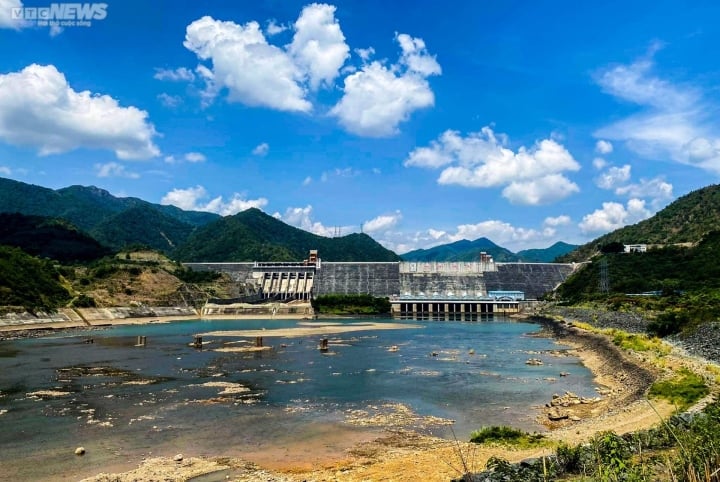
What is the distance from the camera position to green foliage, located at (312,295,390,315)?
129 m

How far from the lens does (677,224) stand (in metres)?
151

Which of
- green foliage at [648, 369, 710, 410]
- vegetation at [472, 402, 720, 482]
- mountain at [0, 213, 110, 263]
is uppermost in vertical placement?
mountain at [0, 213, 110, 263]

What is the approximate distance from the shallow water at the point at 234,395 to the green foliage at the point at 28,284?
23.6m

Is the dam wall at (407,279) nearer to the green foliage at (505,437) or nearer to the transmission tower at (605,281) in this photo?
the transmission tower at (605,281)

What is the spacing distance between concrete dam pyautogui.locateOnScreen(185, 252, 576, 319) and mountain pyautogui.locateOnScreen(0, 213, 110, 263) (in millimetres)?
42396

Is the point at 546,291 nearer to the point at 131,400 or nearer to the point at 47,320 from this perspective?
the point at 47,320

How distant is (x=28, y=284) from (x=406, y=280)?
98.2 metres

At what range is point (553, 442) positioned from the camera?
1842 cm

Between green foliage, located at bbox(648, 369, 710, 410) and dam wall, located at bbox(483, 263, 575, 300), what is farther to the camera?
dam wall, located at bbox(483, 263, 575, 300)

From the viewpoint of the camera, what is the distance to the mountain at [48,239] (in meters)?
158

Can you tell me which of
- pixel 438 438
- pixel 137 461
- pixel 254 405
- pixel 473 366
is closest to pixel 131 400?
pixel 254 405

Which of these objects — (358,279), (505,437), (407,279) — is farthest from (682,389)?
(358,279)

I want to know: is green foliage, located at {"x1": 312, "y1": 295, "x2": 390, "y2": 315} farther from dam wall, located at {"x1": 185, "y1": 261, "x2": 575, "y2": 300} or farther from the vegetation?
the vegetation

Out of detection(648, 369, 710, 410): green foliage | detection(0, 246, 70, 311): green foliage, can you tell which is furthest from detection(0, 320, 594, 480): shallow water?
detection(0, 246, 70, 311): green foliage
